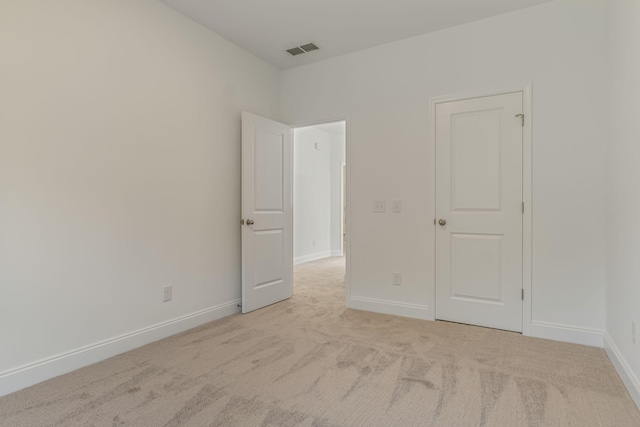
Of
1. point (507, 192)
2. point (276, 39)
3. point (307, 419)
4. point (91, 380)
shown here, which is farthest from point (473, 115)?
point (91, 380)

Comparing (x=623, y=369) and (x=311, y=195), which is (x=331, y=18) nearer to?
(x=623, y=369)

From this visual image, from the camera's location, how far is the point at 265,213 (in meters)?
3.71

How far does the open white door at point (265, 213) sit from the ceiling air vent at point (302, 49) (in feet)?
2.49

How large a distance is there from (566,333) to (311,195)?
205 inches

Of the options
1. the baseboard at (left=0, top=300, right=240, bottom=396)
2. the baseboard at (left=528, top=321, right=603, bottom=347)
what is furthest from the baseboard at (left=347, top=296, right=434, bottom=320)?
the baseboard at (left=0, top=300, right=240, bottom=396)

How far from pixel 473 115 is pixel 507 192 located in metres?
0.74

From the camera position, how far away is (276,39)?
339 centimetres

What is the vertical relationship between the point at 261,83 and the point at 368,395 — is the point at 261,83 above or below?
above

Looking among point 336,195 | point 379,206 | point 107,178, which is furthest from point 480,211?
point 336,195

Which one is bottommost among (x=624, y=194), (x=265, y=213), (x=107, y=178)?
(x=265, y=213)

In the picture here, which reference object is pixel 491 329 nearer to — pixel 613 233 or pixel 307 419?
pixel 613 233

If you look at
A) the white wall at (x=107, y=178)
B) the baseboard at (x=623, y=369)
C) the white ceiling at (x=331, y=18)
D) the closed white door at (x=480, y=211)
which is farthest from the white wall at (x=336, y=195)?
the baseboard at (x=623, y=369)

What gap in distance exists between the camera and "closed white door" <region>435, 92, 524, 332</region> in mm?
2922

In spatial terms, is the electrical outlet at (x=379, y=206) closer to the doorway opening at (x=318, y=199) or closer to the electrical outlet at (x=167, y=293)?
the electrical outlet at (x=167, y=293)
